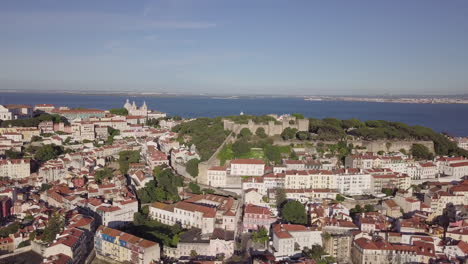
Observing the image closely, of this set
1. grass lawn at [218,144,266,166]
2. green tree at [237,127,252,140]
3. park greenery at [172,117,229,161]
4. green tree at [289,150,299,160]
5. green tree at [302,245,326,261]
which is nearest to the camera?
green tree at [302,245,326,261]

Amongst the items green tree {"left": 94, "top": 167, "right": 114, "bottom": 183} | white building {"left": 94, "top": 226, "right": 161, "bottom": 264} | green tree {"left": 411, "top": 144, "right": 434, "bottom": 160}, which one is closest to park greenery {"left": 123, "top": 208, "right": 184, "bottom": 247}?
white building {"left": 94, "top": 226, "right": 161, "bottom": 264}

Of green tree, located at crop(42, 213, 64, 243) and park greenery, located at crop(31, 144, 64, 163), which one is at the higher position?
park greenery, located at crop(31, 144, 64, 163)

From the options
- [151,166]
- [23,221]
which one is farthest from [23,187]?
[151,166]

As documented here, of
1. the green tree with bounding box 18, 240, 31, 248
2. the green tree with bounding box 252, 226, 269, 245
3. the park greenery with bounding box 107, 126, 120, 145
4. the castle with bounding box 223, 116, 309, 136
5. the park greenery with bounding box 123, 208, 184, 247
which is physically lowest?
the green tree with bounding box 18, 240, 31, 248

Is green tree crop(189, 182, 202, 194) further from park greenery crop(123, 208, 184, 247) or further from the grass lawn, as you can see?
park greenery crop(123, 208, 184, 247)

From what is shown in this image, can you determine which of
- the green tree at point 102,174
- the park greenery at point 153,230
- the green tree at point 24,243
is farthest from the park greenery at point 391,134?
the green tree at point 24,243

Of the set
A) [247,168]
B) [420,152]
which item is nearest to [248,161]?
[247,168]

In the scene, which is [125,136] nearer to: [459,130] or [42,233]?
[42,233]
